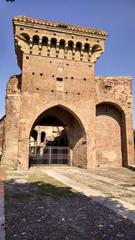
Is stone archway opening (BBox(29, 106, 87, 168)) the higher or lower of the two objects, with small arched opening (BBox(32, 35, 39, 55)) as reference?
lower

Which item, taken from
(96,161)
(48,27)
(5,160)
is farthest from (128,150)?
(48,27)

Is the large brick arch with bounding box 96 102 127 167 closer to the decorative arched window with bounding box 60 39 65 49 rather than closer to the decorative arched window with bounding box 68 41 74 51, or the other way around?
the decorative arched window with bounding box 68 41 74 51

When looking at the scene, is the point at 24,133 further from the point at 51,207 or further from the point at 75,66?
the point at 51,207

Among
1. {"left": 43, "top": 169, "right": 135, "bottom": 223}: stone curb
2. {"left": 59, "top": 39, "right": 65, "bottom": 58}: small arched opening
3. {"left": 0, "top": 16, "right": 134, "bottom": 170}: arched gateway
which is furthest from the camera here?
{"left": 59, "top": 39, "right": 65, "bottom": 58}: small arched opening

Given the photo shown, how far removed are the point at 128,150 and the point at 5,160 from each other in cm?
892

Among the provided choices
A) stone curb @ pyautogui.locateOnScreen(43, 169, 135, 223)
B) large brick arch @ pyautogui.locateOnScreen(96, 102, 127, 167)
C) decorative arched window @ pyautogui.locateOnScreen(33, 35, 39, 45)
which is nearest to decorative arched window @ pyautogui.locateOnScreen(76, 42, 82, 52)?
decorative arched window @ pyautogui.locateOnScreen(33, 35, 39, 45)

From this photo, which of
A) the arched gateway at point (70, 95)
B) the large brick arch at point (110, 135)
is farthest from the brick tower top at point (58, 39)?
the large brick arch at point (110, 135)

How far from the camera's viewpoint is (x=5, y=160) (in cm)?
1498

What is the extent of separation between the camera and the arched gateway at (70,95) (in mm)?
15562

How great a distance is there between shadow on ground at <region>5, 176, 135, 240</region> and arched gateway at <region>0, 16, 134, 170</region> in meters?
9.05

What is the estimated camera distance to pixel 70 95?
54.9ft

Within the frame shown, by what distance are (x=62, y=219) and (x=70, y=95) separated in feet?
41.7

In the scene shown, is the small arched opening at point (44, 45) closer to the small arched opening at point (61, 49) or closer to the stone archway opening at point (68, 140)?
the small arched opening at point (61, 49)

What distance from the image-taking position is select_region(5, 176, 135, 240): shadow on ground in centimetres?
382
